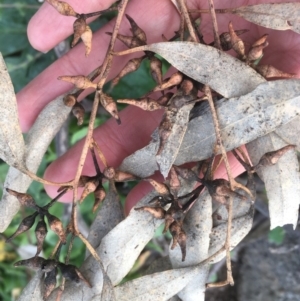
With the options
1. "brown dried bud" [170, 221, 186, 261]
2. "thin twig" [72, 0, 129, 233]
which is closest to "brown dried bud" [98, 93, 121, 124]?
"thin twig" [72, 0, 129, 233]

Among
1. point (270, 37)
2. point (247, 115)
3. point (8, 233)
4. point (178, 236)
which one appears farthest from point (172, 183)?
point (8, 233)

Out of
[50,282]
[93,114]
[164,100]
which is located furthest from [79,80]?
[50,282]

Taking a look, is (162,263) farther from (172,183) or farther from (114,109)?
(114,109)

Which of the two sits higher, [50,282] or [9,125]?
[9,125]

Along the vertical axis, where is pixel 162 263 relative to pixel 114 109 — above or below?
below

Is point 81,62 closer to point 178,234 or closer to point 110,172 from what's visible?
point 110,172
